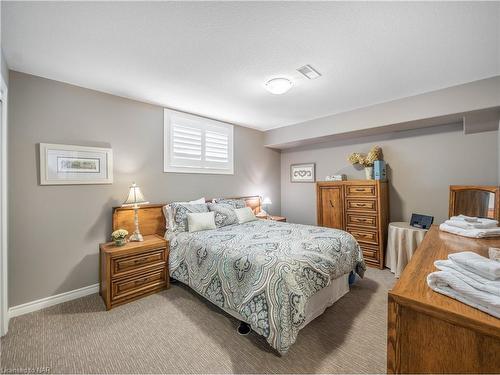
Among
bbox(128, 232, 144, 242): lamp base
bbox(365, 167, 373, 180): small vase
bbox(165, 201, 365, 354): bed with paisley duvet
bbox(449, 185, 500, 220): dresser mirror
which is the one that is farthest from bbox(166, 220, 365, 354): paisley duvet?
bbox(365, 167, 373, 180): small vase

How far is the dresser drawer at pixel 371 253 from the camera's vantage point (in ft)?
11.0

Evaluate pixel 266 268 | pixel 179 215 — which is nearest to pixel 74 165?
pixel 179 215

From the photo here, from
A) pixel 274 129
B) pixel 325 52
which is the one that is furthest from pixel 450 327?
pixel 274 129

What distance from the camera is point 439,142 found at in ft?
10.5

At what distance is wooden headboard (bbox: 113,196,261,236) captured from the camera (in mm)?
2785

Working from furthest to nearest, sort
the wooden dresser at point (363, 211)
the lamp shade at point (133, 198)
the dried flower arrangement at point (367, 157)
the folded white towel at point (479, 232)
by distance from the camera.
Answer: the dried flower arrangement at point (367, 157) → the wooden dresser at point (363, 211) → the lamp shade at point (133, 198) → the folded white towel at point (479, 232)

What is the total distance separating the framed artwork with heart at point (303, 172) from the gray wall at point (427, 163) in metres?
0.35

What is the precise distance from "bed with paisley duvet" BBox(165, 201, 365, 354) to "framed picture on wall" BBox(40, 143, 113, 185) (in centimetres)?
95

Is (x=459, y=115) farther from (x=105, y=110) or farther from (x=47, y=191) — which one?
(x=47, y=191)

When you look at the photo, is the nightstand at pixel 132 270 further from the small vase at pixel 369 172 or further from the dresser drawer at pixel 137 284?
the small vase at pixel 369 172

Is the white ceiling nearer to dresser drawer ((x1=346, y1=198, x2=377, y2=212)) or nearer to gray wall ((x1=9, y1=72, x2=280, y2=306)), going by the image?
gray wall ((x1=9, y1=72, x2=280, y2=306))

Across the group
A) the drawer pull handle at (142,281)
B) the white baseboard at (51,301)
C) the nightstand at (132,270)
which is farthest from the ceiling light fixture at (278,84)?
the white baseboard at (51,301)

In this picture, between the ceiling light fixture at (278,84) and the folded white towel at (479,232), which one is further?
the ceiling light fixture at (278,84)

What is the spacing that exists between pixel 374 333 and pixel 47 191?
359 cm
